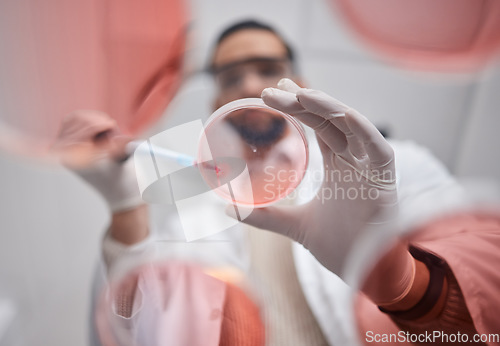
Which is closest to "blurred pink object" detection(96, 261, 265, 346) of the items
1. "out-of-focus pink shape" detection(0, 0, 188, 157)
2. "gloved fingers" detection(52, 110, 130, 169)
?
"gloved fingers" detection(52, 110, 130, 169)

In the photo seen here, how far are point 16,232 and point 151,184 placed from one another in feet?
2.05

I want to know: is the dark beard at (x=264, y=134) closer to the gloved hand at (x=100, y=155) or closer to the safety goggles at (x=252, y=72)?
the gloved hand at (x=100, y=155)

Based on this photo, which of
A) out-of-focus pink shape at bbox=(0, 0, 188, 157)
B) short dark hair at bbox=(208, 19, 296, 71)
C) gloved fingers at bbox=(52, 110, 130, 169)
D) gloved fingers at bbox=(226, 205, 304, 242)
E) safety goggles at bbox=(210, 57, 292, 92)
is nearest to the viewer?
gloved fingers at bbox=(226, 205, 304, 242)

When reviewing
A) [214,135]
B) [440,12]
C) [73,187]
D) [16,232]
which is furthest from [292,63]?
[16,232]

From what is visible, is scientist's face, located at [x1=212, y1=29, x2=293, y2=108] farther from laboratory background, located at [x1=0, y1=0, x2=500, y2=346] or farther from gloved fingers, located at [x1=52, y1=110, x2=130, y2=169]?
gloved fingers, located at [x1=52, y1=110, x2=130, y2=169]

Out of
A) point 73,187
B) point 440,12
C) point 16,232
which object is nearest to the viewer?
point 440,12

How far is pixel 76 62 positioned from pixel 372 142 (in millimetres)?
743

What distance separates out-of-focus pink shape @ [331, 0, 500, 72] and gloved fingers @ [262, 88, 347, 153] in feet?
1.84

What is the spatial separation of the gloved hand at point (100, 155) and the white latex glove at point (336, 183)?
0.35m

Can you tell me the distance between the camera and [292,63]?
41.7 inches

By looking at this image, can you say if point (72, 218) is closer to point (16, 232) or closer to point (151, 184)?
point (16, 232)

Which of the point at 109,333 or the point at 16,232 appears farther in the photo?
the point at 16,232

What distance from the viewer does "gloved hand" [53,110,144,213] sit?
0.69m

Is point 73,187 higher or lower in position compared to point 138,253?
higher
